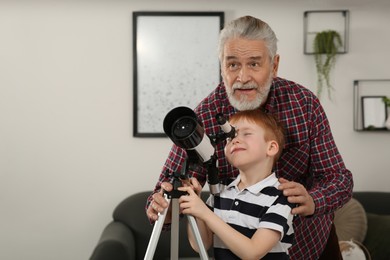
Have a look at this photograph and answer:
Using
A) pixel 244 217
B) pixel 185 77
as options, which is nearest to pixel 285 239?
pixel 244 217

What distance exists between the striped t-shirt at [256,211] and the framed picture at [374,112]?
7.13 feet

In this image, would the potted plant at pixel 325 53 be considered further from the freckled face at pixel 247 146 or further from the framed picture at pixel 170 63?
the freckled face at pixel 247 146

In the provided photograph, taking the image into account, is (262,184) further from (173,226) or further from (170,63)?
(170,63)

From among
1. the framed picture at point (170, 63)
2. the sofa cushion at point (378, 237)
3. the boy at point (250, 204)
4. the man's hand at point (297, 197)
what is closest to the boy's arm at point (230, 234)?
the boy at point (250, 204)

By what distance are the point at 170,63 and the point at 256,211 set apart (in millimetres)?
2206

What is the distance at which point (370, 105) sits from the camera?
12.1ft

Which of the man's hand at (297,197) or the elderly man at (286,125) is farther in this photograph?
the elderly man at (286,125)

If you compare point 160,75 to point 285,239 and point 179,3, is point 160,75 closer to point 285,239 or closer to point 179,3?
point 179,3

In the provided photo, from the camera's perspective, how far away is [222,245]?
169 cm

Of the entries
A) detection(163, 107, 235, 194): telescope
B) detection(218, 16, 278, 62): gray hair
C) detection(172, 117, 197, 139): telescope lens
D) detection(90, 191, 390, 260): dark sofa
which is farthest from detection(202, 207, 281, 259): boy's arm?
detection(90, 191, 390, 260): dark sofa

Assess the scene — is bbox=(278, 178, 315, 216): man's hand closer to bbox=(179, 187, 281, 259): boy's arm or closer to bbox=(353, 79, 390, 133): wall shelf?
bbox=(179, 187, 281, 259): boy's arm

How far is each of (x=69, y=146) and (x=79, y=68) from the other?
1.73 feet

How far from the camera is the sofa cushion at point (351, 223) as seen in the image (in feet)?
10.8

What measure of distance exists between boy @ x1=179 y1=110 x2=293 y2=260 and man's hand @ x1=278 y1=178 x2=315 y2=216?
0.9 inches
